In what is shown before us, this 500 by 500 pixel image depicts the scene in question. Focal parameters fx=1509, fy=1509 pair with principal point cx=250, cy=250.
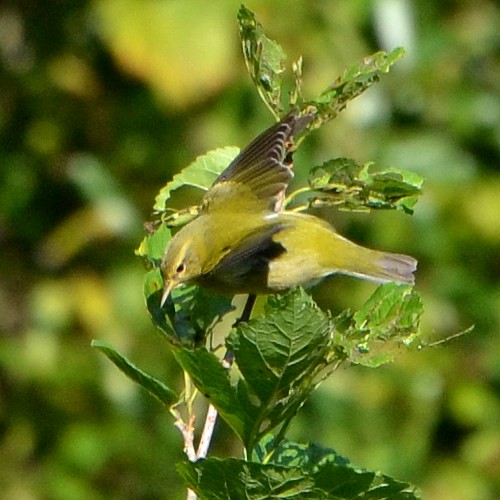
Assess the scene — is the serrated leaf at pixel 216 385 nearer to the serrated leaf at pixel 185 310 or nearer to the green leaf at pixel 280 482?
the green leaf at pixel 280 482

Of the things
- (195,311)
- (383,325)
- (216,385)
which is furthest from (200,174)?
(216,385)

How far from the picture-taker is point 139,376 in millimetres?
2014

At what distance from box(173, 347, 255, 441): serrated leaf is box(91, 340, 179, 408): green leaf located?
0.12 m

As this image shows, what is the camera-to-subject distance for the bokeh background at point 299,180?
525 cm

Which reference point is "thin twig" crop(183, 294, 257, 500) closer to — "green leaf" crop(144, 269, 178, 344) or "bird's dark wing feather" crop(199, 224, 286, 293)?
"green leaf" crop(144, 269, 178, 344)

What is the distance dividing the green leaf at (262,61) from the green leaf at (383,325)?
1.60 ft

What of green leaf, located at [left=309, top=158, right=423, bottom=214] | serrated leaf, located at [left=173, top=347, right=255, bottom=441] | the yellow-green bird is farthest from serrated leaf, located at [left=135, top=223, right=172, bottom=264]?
serrated leaf, located at [left=173, top=347, right=255, bottom=441]

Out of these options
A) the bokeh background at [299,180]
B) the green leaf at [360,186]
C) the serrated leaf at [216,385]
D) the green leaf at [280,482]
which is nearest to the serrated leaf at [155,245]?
the green leaf at [360,186]

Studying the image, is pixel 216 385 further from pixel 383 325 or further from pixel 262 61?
pixel 262 61

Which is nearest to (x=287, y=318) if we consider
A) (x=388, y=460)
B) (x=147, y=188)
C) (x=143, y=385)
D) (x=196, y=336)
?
(x=143, y=385)

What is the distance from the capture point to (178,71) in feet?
17.5

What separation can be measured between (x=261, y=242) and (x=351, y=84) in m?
0.49

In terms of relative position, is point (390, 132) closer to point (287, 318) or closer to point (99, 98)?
point (99, 98)

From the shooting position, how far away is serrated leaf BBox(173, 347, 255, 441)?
6.04ft
